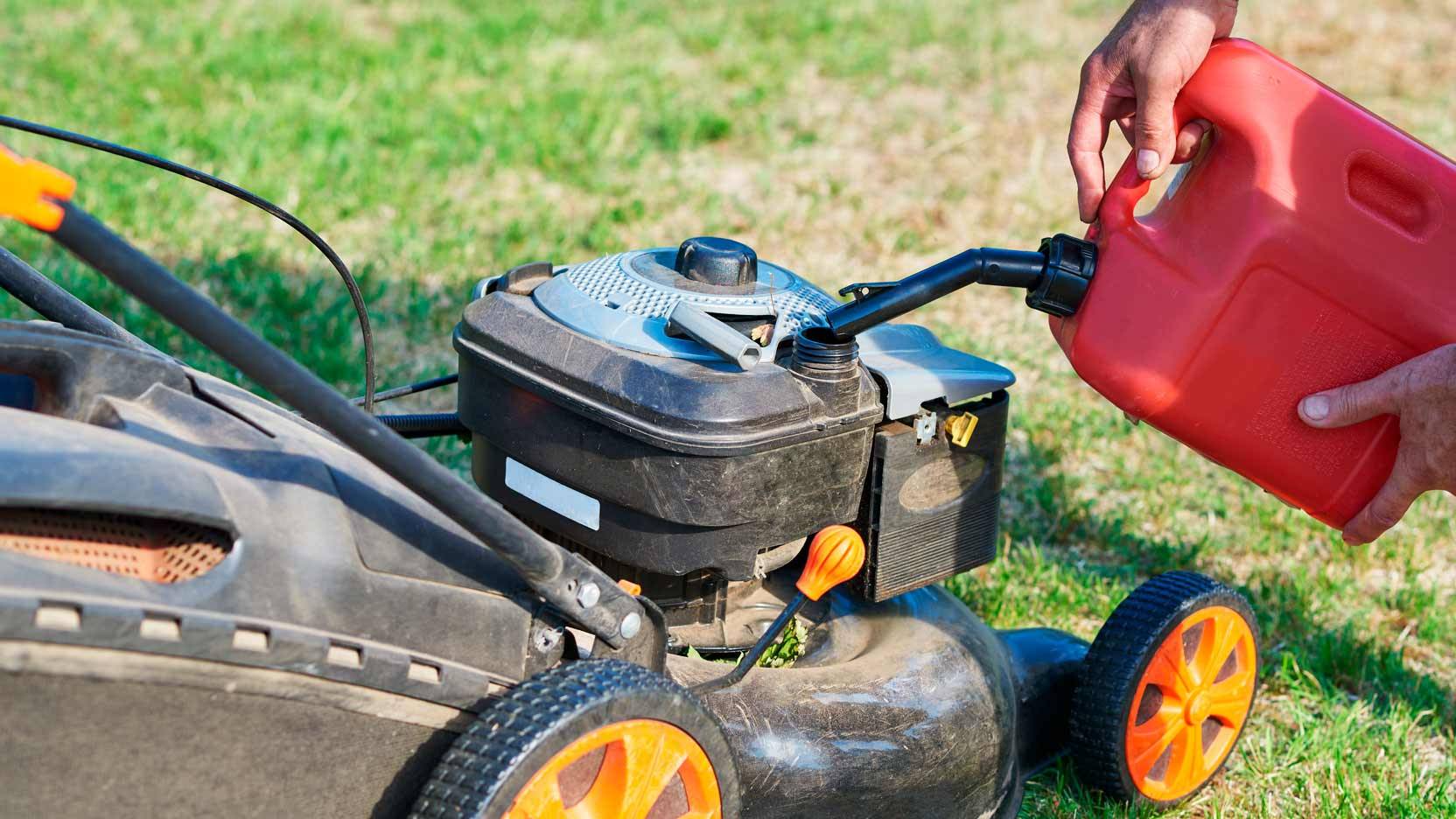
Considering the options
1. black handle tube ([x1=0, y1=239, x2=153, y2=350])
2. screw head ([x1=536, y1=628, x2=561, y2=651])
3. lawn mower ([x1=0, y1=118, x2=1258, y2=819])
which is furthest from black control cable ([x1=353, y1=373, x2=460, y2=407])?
screw head ([x1=536, y1=628, x2=561, y2=651])

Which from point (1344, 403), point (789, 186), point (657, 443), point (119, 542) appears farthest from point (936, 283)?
point (789, 186)

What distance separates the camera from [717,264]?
5.41 feet

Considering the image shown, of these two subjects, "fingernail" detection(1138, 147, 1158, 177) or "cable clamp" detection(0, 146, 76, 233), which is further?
"fingernail" detection(1138, 147, 1158, 177)

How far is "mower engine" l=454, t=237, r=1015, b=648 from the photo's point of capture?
1.49 metres

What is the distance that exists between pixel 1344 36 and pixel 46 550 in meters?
5.18

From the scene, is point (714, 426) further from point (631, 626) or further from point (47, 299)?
point (47, 299)

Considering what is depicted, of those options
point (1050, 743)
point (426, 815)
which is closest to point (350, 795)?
point (426, 815)

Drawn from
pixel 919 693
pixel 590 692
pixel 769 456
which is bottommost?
pixel 919 693

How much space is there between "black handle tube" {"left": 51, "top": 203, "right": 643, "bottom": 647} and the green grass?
32.6 inches

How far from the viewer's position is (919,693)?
1.68 meters

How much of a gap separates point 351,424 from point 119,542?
0.72ft

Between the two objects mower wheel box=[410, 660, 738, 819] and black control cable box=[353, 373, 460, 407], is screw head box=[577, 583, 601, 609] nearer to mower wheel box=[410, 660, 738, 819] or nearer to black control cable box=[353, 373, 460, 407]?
mower wheel box=[410, 660, 738, 819]

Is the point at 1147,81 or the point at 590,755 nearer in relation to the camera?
the point at 590,755

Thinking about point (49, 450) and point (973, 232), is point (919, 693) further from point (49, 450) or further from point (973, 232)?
point (973, 232)
